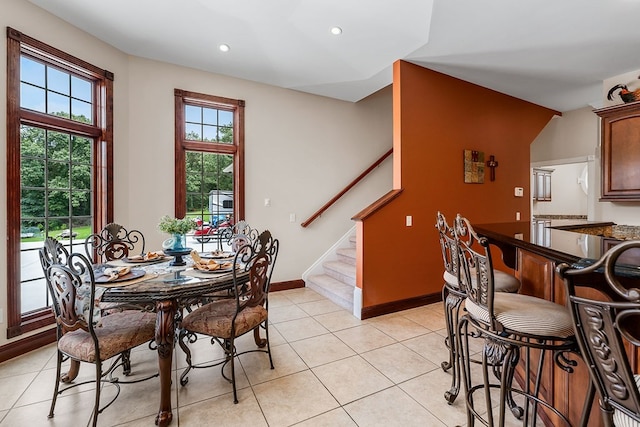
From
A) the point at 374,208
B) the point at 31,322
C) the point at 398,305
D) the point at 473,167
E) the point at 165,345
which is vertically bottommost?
the point at 398,305

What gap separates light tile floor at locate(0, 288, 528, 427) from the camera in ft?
5.72

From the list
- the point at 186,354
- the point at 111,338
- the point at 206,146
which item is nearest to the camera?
the point at 111,338

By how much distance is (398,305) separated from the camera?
343cm

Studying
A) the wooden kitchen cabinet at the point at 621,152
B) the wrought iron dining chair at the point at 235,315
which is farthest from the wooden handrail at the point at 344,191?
the wooden kitchen cabinet at the point at 621,152

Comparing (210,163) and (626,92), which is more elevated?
(626,92)

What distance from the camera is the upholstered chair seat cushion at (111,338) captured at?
167 cm

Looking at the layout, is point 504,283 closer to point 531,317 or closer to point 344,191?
point 531,317

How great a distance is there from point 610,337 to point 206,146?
4045 mm

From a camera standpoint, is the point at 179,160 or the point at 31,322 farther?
the point at 179,160

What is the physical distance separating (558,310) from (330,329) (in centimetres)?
205

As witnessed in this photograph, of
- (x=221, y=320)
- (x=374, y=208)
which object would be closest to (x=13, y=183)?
(x=221, y=320)

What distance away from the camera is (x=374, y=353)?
97.7 inches

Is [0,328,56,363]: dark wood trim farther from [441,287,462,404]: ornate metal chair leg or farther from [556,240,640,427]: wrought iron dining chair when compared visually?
[556,240,640,427]: wrought iron dining chair

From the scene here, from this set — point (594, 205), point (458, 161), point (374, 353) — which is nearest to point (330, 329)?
point (374, 353)
